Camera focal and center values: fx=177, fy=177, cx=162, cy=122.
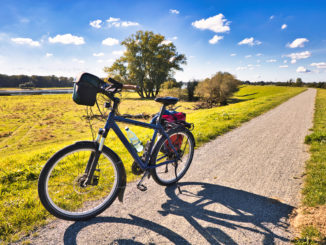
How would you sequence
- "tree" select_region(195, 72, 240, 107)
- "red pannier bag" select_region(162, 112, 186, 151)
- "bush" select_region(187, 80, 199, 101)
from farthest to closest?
"bush" select_region(187, 80, 199, 101), "tree" select_region(195, 72, 240, 107), "red pannier bag" select_region(162, 112, 186, 151)

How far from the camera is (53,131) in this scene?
592 inches

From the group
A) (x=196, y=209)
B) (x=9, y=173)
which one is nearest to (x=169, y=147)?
(x=196, y=209)

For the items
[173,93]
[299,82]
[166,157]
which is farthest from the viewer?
[299,82]

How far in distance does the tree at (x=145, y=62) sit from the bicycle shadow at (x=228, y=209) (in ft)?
142

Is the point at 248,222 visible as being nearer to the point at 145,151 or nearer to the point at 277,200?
the point at 277,200

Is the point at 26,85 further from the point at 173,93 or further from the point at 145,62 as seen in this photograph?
the point at 173,93

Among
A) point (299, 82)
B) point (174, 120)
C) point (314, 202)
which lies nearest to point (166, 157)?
point (174, 120)

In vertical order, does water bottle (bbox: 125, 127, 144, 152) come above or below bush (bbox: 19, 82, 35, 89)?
below

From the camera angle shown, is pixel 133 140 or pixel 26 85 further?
pixel 26 85

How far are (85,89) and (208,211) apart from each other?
101 inches

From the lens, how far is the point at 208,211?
280 centimetres

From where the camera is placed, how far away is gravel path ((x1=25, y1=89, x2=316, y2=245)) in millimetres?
2297

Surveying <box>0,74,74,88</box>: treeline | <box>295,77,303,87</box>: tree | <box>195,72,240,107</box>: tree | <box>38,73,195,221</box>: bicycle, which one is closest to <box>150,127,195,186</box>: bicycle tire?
<box>38,73,195,221</box>: bicycle

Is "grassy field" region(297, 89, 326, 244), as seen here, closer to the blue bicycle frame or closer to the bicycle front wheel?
the blue bicycle frame
